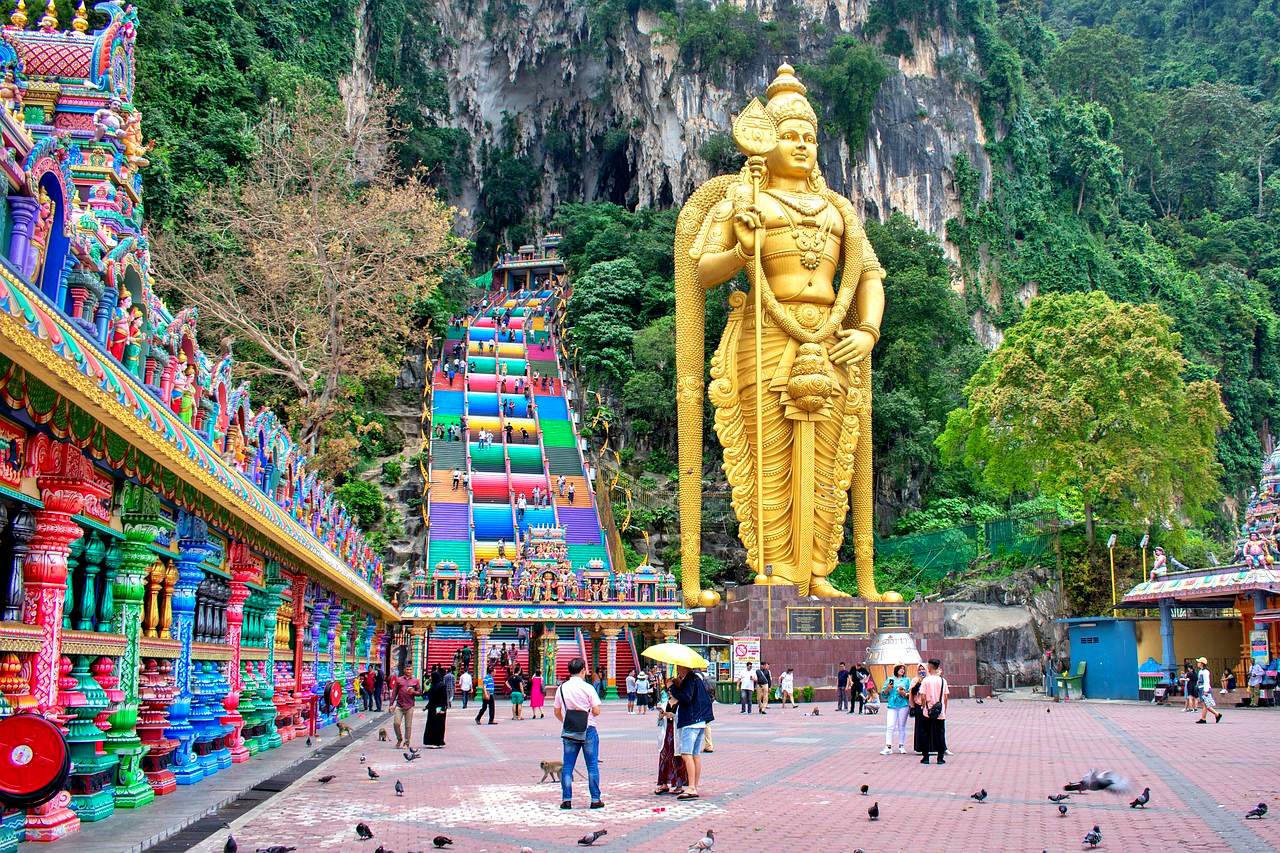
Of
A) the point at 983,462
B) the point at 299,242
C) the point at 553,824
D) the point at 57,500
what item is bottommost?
the point at 553,824

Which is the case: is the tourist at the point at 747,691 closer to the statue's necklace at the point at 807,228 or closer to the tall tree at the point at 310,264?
the tall tree at the point at 310,264

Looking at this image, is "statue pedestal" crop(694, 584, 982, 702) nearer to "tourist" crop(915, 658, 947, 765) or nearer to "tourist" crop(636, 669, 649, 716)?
"tourist" crop(636, 669, 649, 716)

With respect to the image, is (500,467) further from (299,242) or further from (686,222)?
(299,242)

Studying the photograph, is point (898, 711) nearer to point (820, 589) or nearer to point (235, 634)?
point (235, 634)

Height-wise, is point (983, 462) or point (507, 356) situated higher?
point (507, 356)

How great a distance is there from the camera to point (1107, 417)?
25.7 m

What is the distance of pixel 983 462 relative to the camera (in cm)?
2973

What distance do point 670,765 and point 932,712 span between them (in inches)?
129

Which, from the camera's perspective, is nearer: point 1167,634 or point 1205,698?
point 1205,698

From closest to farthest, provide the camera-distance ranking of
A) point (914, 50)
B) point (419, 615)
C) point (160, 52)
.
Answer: point (419, 615) → point (160, 52) → point (914, 50)

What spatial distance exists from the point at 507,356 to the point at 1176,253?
30435mm

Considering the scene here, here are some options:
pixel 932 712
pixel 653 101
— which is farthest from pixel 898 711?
pixel 653 101

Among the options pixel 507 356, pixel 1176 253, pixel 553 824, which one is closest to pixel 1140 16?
pixel 1176 253

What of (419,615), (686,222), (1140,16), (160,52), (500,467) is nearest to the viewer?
(419,615)
